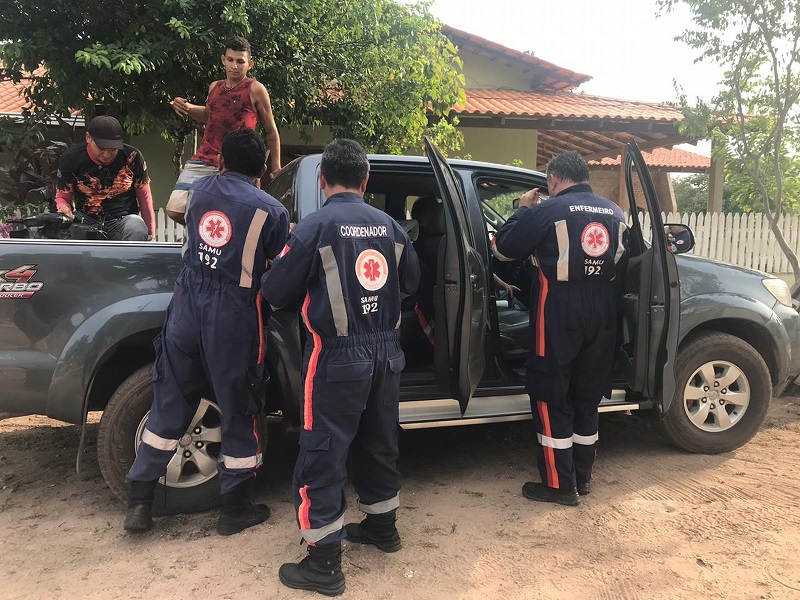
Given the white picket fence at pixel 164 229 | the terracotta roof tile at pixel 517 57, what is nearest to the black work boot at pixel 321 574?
the white picket fence at pixel 164 229

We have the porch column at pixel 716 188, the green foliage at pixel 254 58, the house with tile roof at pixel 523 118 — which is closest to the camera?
the green foliage at pixel 254 58

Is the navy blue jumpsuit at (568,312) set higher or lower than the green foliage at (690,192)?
lower

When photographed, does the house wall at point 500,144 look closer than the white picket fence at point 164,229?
No

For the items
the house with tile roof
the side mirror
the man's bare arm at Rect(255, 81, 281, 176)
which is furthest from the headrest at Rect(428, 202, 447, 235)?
the house with tile roof

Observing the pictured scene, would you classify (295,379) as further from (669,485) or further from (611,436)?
(611,436)

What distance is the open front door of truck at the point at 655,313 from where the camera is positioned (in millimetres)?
3053

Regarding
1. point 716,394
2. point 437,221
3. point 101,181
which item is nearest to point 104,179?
point 101,181

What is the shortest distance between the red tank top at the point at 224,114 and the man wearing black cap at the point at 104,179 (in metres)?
0.56

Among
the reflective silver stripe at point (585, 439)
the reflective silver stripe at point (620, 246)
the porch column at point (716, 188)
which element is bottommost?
the reflective silver stripe at point (585, 439)

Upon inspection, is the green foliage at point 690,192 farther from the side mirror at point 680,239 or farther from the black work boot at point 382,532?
the black work boot at point 382,532

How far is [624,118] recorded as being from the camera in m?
10.1

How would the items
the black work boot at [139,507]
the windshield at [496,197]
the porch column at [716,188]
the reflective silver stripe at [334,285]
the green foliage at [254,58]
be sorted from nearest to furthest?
1. the reflective silver stripe at [334,285]
2. the black work boot at [139,507]
3. the windshield at [496,197]
4. the green foliage at [254,58]
5. the porch column at [716,188]

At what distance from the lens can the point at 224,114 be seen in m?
3.73

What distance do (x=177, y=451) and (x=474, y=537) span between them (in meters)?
1.53
